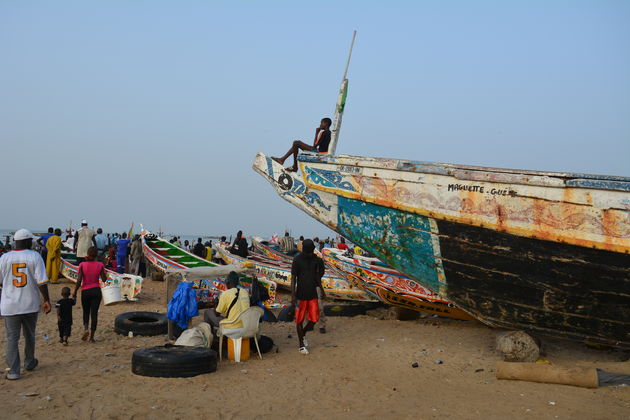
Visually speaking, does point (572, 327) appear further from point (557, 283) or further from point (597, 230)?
point (597, 230)

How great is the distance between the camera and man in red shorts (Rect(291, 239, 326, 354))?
7.21 metres

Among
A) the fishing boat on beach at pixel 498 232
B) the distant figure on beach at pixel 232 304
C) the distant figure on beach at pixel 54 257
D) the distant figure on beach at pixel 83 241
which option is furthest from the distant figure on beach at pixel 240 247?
the distant figure on beach at pixel 232 304

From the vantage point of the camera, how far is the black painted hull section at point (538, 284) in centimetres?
629

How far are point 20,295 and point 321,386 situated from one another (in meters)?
3.35

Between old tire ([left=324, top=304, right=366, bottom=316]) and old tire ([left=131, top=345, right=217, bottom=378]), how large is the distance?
4.87 m

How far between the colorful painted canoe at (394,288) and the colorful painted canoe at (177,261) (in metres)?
1.95

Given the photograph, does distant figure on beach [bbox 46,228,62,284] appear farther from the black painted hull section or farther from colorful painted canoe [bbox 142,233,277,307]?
the black painted hull section

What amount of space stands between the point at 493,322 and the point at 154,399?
15.1 feet

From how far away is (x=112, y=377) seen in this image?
222 inches

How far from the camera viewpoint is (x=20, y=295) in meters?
5.57

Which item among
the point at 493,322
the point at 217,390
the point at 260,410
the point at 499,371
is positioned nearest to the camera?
the point at 260,410

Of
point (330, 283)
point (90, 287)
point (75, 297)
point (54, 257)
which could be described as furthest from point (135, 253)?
point (90, 287)

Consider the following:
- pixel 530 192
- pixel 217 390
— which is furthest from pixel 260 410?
pixel 530 192

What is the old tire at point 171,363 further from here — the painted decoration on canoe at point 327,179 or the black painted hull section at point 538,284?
the black painted hull section at point 538,284
